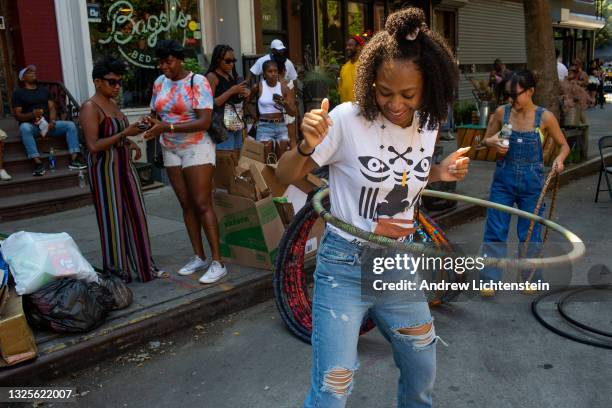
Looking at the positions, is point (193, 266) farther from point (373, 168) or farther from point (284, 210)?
point (373, 168)

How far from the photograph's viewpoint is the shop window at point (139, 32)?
381 inches

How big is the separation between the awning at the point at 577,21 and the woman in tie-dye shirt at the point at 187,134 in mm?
24483

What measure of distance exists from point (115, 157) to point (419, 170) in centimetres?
312

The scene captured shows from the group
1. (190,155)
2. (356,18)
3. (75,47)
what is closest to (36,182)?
(75,47)

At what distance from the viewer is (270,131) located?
315 inches

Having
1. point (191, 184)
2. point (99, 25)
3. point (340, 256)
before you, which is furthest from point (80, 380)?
point (99, 25)

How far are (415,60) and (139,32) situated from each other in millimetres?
9082

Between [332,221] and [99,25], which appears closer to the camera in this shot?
[332,221]

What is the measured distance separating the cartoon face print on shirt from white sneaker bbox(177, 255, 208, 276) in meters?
3.14

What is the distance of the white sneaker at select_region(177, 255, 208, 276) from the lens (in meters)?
5.16

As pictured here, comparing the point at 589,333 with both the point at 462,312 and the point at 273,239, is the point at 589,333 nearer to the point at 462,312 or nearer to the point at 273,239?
the point at 462,312

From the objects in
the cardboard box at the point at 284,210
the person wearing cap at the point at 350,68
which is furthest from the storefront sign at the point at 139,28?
the cardboard box at the point at 284,210

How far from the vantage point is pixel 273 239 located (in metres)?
5.15

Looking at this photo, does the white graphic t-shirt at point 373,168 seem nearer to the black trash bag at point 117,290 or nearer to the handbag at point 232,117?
the black trash bag at point 117,290
